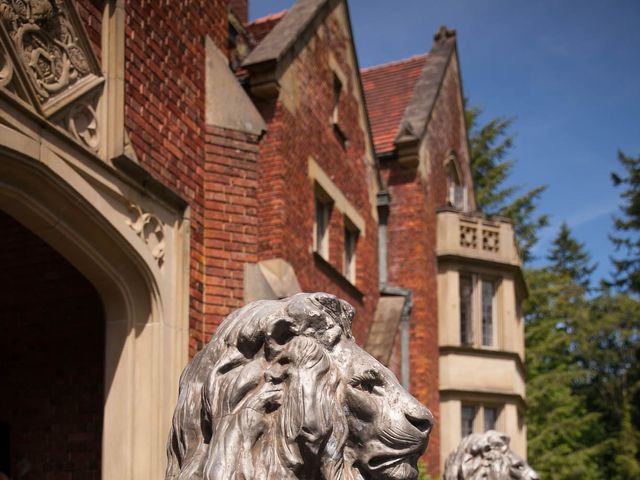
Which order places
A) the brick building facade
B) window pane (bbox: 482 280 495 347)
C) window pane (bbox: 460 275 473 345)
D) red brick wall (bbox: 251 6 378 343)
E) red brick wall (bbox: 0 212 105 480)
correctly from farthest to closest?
window pane (bbox: 482 280 495 347) → window pane (bbox: 460 275 473 345) → red brick wall (bbox: 251 6 378 343) → red brick wall (bbox: 0 212 105 480) → the brick building facade

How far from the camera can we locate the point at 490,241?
1978 centimetres

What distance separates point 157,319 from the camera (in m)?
7.88

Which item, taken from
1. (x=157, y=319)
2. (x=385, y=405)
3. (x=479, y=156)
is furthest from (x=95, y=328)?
(x=479, y=156)

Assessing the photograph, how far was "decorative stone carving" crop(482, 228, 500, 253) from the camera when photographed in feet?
64.7

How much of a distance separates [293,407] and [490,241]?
18.0 m

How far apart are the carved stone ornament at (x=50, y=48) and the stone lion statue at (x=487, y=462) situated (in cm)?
350

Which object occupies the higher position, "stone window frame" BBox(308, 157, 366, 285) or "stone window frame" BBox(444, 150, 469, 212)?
"stone window frame" BBox(444, 150, 469, 212)

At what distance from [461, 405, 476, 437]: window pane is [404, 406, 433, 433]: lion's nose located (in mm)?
16747

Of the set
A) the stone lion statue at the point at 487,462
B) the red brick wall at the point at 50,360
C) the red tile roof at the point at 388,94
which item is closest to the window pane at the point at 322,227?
the red tile roof at the point at 388,94

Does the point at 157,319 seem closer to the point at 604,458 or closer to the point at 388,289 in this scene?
the point at 388,289

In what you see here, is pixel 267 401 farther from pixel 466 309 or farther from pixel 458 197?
pixel 458 197

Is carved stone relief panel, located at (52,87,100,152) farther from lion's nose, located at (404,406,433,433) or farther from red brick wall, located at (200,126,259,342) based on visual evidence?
lion's nose, located at (404,406,433,433)

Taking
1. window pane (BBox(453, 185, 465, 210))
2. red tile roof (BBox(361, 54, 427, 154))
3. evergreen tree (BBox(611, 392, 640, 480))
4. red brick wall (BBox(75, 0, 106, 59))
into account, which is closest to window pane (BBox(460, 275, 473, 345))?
window pane (BBox(453, 185, 465, 210))

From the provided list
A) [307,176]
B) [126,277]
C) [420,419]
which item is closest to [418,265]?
[307,176]
